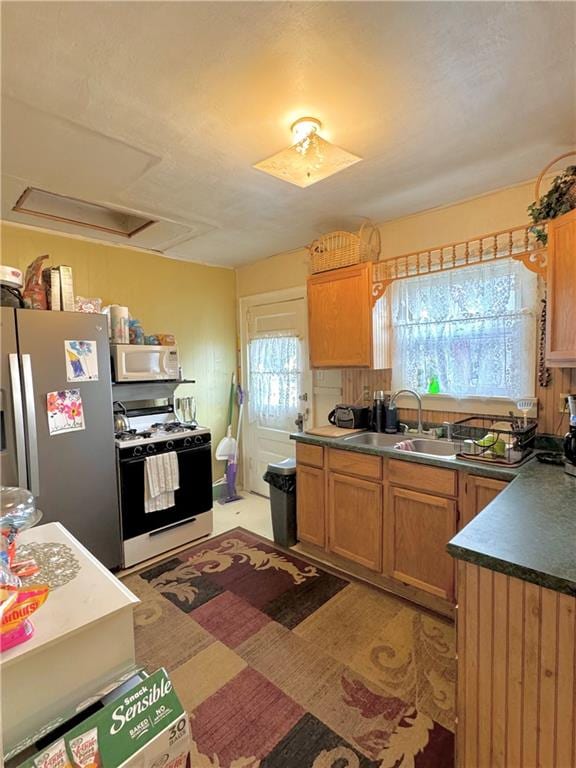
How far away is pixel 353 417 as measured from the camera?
2.95 metres

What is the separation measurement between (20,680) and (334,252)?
2.83 meters

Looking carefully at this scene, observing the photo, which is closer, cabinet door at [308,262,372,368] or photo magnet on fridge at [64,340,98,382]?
photo magnet on fridge at [64,340,98,382]

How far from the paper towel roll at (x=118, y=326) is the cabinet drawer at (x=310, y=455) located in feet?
5.21

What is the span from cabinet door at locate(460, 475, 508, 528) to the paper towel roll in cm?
257

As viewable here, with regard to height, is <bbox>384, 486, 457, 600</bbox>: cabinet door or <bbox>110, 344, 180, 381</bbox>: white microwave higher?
<bbox>110, 344, 180, 381</bbox>: white microwave

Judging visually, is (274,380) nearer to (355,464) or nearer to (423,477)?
(355,464)

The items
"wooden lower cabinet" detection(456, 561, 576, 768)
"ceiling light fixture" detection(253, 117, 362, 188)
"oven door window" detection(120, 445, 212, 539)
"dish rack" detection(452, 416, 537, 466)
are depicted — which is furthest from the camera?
"oven door window" detection(120, 445, 212, 539)

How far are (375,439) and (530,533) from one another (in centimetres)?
164

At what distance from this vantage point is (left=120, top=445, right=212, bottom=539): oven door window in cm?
271

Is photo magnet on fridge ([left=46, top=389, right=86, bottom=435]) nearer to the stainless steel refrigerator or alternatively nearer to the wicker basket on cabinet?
the stainless steel refrigerator

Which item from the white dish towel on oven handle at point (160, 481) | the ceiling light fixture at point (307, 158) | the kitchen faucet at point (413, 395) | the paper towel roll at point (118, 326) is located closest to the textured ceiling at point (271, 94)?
the ceiling light fixture at point (307, 158)

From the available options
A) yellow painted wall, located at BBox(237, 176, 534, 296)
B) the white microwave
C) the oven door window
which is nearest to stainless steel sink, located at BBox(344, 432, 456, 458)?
the oven door window

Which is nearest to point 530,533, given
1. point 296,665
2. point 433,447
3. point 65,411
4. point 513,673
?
point 513,673

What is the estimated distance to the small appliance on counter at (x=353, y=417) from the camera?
294cm
